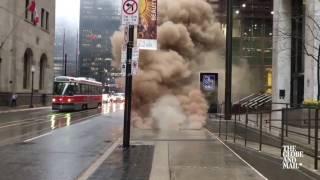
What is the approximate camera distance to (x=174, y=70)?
23.5 m

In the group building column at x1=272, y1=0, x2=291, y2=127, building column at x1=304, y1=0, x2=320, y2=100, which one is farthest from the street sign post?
building column at x1=272, y1=0, x2=291, y2=127

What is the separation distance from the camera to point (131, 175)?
1084 cm

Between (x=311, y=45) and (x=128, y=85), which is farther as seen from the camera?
(x=311, y=45)

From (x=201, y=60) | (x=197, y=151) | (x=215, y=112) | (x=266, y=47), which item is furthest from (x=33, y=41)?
(x=197, y=151)

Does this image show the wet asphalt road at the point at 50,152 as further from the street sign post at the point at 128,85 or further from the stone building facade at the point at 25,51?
the stone building facade at the point at 25,51

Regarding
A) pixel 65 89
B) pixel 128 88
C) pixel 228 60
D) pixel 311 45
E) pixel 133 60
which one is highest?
pixel 311 45

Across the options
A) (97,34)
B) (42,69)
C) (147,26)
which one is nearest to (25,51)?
(42,69)

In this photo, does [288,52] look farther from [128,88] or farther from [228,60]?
[128,88]

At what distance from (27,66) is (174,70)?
Answer: 141ft

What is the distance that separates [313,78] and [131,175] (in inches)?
800

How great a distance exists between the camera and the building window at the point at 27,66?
62.3 m

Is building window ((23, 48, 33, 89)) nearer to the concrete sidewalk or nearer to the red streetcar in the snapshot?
the red streetcar

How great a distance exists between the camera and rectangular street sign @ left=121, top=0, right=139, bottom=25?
1531 cm

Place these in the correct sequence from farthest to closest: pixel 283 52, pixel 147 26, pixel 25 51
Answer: pixel 25 51 < pixel 283 52 < pixel 147 26
